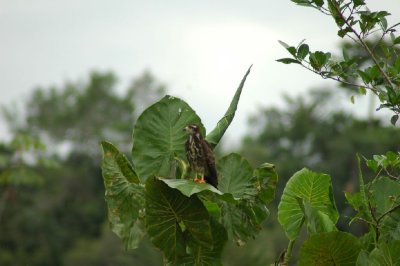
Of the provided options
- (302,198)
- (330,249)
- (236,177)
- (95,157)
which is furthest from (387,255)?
(95,157)

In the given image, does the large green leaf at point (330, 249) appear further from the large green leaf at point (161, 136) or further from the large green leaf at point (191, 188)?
the large green leaf at point (161, 136)

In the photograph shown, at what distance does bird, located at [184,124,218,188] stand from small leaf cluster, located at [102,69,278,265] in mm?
90

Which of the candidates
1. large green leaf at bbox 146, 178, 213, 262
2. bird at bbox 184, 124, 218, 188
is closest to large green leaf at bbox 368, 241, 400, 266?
large green leaf at bbox 146, 178, 213, 262

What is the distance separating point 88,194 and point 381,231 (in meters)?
39.0

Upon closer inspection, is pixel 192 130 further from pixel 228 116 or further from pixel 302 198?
pixel 302 198

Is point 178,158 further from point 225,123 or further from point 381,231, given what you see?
point 381,231

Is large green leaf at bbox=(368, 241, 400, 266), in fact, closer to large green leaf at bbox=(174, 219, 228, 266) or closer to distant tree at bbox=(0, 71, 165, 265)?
large green leaf at bbox=(174, 219, 228, 266)

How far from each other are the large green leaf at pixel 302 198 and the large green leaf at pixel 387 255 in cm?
71

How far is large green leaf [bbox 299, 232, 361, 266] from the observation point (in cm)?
475

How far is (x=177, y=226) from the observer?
5066 millimetres

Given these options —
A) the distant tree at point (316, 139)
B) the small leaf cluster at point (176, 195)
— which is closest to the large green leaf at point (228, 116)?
the small leaf cluster at point (176, 195)

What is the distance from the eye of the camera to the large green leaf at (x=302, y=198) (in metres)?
5.36

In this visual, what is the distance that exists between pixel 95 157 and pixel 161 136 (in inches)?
1704

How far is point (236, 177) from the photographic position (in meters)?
5.42
